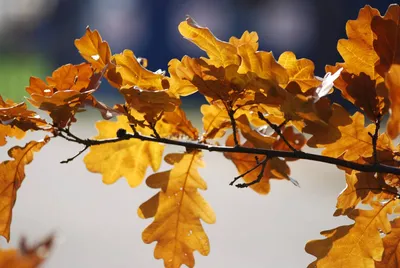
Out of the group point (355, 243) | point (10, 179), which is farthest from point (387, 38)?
point (10, 179)

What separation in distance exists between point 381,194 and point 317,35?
192 inches

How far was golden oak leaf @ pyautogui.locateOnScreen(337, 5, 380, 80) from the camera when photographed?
375 millimetres

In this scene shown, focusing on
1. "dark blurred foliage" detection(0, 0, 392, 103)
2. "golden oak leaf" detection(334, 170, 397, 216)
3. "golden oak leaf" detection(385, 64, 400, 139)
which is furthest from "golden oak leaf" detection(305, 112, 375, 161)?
"dark blurred foliage" detection(0, 0, 392, 103)

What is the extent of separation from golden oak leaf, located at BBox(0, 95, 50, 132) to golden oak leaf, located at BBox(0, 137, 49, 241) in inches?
0.6

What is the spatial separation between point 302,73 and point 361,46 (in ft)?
0.12

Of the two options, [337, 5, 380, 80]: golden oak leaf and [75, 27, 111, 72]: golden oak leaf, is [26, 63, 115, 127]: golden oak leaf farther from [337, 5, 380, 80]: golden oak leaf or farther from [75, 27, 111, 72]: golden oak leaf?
[337, 5, 380, 80]: golden oak leaf

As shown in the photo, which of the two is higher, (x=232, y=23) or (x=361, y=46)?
(x=232, y=23)

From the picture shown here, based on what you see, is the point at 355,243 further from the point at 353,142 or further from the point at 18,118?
the point at 18,118

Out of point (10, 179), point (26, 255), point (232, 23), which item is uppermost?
point (232, 23)

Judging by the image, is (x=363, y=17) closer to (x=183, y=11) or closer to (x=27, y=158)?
(x=27, y=158)

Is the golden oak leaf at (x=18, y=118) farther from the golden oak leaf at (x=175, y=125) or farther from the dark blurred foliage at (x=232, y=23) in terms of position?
the dark blurred foliage at (x=232, y=23)

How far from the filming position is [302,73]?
381 millimetres

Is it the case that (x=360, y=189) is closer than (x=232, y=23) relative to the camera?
Yes

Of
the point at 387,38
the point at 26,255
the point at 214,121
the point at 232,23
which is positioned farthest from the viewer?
the point at 232,23
